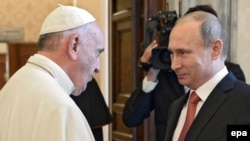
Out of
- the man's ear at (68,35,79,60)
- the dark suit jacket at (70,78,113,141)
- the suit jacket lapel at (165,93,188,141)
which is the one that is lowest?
the dark suit jacket at (70,78,113,141)

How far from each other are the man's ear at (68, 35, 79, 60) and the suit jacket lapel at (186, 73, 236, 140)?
1.40ft

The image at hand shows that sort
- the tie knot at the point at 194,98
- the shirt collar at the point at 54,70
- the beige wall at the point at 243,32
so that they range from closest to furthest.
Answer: the shirt collar at the point at 54,70 < the tie knot at the point at 194,98 < the beige wall at the point at 243,32

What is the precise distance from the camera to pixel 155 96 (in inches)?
84.7

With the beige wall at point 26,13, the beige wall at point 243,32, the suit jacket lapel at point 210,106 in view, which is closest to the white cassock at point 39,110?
the suit jacket lapel at point 210,106

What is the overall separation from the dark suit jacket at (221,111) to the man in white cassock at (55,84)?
A: 0.36m

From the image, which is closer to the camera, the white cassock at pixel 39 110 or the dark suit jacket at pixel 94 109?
the white cassock at pixel 39 110

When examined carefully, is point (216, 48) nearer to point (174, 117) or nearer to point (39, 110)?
point (174, 117)

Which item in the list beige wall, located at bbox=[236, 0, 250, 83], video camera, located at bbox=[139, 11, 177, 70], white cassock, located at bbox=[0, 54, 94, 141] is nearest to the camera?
white cassock, located at bbox=[0, 54, 94, 141]

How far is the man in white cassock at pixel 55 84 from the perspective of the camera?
122 cm

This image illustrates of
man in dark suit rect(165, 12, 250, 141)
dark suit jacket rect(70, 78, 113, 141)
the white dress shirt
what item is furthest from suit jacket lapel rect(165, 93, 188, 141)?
dark suit jacket rect(70, 78, 113, 141)

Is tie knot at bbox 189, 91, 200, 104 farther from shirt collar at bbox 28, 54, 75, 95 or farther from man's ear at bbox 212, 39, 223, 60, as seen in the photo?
shirt collar at bbox 28, 54, 75, 95

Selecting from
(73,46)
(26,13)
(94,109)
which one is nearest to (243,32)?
(94,109)

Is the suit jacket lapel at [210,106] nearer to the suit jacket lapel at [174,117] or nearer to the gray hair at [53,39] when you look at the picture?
the suit jacket lapel at [174,117]

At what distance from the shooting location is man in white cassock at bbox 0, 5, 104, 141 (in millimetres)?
1225
